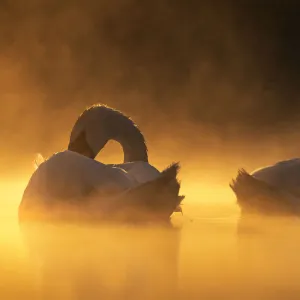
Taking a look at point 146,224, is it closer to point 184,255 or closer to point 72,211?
point 72,211

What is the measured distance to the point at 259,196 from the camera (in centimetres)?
669

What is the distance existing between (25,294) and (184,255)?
1368 mm

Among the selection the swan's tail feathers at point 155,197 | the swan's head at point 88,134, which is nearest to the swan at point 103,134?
the swan's head at point 88,134

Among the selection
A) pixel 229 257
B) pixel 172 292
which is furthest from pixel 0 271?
pixel 229 257

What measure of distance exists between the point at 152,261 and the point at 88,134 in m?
4.04

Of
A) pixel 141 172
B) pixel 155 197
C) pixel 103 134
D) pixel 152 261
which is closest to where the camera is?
pixel 152 261

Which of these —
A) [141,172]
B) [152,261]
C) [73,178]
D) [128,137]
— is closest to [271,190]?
[141,172]

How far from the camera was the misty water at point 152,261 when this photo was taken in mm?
3373

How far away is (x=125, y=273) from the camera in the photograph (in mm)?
3785

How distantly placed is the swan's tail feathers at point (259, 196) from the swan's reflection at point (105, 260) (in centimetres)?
102

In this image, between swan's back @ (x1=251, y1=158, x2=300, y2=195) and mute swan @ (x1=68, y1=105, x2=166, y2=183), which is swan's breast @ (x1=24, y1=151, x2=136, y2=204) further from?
mute swan @ (x1=68, y1=105, x2=166, y2=183)

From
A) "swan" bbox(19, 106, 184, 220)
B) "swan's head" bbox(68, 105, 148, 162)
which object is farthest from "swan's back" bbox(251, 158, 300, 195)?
"swan's head" bbox(68, 105, 148, 162)

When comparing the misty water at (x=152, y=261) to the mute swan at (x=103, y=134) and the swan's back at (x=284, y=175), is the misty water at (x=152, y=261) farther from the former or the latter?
the mute swan at (x=103, y=134)

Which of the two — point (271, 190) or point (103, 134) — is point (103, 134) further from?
point (271, 190)
